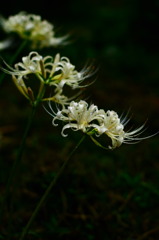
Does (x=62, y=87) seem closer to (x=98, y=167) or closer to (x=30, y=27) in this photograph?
(x=30, y=27)

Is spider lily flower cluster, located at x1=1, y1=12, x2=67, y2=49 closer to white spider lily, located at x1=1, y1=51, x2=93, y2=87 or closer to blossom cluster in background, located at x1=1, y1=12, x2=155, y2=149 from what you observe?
blossom cluster in background, located at x1=1, y1=12, x2=155, y2=149

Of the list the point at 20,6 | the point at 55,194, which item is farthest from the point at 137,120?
the point at 20,6

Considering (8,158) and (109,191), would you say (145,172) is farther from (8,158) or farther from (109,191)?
(8,158)

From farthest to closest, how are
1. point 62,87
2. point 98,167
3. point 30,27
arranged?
point 98,167 → point 30,27 → point 62,87

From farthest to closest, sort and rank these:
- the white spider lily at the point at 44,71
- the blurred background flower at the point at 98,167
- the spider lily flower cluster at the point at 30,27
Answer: the spider lily flower cluster at the point at 30,27, the blurred background flower at the point at 98,167, the white spider lily at the point at 44,71

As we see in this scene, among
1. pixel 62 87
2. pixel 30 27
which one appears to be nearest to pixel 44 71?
pixel 62 87

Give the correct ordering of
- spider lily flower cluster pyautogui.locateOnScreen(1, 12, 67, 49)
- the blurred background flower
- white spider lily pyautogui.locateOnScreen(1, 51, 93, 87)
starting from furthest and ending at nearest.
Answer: spider lily flower cluster pyautogui.locateOnScreen(1, 12, 67, 49) → the blurred background flower → white spider lily pyautogui.locateOnScreen(1, 51, 93, 87)

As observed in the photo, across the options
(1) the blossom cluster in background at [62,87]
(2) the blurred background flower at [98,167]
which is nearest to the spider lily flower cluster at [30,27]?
(1) the blossom cluster in background at [62,87]

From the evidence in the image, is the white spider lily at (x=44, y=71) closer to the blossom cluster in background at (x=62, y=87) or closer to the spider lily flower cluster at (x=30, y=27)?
the blossom cluster in background at (x=62, y=87)

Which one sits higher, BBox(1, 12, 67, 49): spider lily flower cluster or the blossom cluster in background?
BBox(1, 12, 67, 49): spider lily flower cluster

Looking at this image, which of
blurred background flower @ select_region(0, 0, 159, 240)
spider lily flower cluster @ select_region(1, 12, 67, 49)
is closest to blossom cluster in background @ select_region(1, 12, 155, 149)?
spider lily flower cluster @ select_region(1, 12, 67, 49)

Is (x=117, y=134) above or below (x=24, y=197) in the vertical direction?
above
